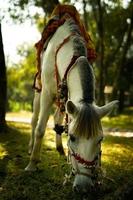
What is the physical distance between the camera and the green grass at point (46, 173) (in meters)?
4.98

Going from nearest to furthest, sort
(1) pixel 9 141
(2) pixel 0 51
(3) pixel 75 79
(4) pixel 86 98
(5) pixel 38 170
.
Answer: (4) pixel 86 98
(3) pixel 75 79
(5) pixel 38 170
(1) pixel 9 141
(2) pixel 0 51

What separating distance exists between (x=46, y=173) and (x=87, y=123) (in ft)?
7.02

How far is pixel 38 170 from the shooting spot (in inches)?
240

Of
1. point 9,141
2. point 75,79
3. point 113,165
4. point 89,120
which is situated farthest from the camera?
point 9,141

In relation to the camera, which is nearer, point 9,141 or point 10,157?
point 10,157

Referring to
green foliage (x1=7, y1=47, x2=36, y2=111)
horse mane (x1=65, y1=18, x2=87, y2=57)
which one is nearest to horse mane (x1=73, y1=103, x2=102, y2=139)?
horse mane (x1=65, y1=18, x2=87, y2=57)

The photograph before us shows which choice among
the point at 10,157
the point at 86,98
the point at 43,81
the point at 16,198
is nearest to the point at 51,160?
the point at 10,157

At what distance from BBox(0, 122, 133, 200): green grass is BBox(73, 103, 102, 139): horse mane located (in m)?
0.80

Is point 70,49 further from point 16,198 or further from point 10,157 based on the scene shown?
point 10,157

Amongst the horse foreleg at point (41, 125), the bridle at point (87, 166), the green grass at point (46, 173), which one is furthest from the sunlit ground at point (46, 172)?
the bridle at point (87, 166)

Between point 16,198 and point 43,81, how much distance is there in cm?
203

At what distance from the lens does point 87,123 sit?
4082mm

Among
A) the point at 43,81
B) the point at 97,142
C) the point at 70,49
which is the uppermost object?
the point at 70,49

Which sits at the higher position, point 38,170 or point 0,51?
point 0,51
